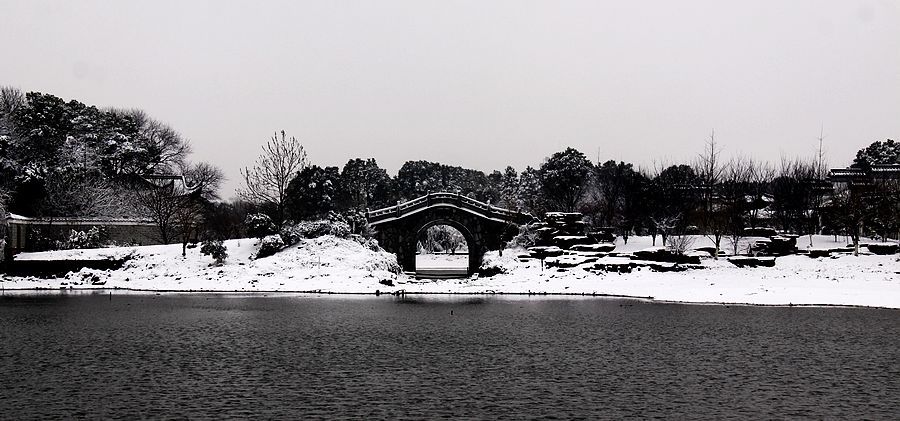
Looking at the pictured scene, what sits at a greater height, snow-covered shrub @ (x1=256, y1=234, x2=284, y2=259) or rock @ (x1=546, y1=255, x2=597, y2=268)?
snow-covered shrub @ (x1=256, y1=234, x2=284, y2=259)

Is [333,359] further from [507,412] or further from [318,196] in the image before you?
[318,196]

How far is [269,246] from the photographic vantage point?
150ft

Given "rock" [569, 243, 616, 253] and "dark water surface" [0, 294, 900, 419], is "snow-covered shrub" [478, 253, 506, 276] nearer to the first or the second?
"rock" [569, 243, 616, 253]

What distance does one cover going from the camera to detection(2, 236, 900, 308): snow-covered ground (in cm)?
3447

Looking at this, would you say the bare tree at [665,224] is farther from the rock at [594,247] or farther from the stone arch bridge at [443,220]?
the stone arch bridge at [443,220]

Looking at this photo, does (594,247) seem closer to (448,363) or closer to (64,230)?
(448,363)

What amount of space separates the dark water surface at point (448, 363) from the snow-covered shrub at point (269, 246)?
1675cm

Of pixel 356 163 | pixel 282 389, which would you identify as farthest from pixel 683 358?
pixel 356 163

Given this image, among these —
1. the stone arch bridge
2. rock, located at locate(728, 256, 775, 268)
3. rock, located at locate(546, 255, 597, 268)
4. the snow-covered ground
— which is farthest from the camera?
the stone arch bridge

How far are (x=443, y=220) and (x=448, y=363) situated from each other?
3635 cm

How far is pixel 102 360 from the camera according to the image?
1725cm

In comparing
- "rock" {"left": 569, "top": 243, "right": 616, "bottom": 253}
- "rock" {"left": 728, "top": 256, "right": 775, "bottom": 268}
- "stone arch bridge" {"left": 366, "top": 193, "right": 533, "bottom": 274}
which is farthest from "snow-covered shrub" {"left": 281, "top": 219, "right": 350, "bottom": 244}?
"rock" {"left": 728, "top": 256, "right": 775, "bottom": 268}

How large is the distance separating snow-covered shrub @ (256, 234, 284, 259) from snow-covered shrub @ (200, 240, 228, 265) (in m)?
2.01

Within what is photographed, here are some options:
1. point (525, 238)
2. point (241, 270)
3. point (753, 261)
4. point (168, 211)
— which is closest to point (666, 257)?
point (753, 261)
